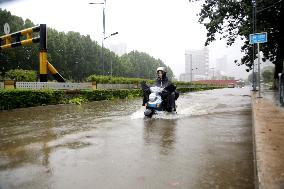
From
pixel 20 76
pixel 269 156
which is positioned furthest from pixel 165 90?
pixel 20 76

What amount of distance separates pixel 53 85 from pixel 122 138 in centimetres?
1188

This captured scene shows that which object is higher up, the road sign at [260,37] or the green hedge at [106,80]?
the road sign at [260,37]

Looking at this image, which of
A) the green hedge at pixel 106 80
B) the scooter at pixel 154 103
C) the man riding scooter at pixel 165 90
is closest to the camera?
the scooter at pixel 154 103

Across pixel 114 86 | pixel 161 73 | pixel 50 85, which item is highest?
pixel 161 73

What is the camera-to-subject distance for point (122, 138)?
639 cm

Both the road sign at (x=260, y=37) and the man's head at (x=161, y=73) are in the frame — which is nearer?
the man's head at (x=161, y=73)

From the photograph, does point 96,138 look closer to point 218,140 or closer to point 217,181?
point 218,140

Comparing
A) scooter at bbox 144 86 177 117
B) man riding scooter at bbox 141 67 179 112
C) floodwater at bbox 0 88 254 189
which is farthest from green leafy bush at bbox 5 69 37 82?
floodwater at bbox 0 88 254 189

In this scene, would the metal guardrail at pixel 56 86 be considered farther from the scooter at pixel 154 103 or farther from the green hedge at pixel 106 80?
the scooter at pixel 154 103

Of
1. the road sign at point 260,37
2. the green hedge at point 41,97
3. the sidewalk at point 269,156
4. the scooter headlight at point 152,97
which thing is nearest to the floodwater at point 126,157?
the sidewalk at point 269,156

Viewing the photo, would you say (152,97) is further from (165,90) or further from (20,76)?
(20,76)

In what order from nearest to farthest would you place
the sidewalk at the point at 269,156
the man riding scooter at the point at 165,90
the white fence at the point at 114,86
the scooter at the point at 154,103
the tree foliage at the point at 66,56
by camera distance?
1. the sidewalk at the point at 269,156
2. the scooter at the point at 154,103
3. the man riding scooter at the point at 165,90
4. the white fence at the point at 114,86
5. the tree foliage at the point at 66,56

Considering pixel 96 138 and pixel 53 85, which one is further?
pixel 53 85

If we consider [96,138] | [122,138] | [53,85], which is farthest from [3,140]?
[53,85]
